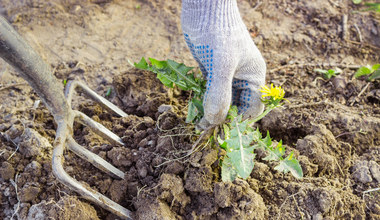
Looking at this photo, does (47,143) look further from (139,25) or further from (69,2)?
(69,2)

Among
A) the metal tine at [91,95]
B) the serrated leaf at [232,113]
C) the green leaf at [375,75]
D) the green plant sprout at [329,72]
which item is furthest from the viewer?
the green plant sprout at [329,72]

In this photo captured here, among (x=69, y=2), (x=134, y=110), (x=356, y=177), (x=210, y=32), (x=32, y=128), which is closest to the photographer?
(x=210, y=32)

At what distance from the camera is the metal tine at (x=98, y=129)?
7.54ft

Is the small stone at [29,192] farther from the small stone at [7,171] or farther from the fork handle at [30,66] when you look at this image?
the fork handle at [30,66]

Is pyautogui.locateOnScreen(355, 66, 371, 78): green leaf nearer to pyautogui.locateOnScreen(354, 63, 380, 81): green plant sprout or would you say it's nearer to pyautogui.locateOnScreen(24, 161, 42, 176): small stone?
pyautogui.locateOnScreen(354, 63, 380, 81): green plant sprout

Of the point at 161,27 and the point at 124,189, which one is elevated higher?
the point at 161,27

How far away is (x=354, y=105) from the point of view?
9.32 feet

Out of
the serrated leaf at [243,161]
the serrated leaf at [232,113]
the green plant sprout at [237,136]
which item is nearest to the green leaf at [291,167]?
the green plant sprout at [237,136]

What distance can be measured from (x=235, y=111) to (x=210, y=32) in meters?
0.53

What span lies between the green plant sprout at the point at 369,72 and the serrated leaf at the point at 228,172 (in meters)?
1.76

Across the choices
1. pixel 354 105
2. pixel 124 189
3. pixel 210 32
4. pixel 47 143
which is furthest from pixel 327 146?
pixel 47 143

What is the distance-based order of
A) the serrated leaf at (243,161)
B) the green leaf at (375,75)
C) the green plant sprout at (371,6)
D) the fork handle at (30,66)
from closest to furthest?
the fork handle at (30,66) < the serrated leaf at (243,161) < the green leaf at (375,75) < the green plant sprout at (371,6)

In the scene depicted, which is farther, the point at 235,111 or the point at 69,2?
the point at 69,2

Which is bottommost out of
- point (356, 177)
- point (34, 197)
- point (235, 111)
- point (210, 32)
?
point (34, 197)
